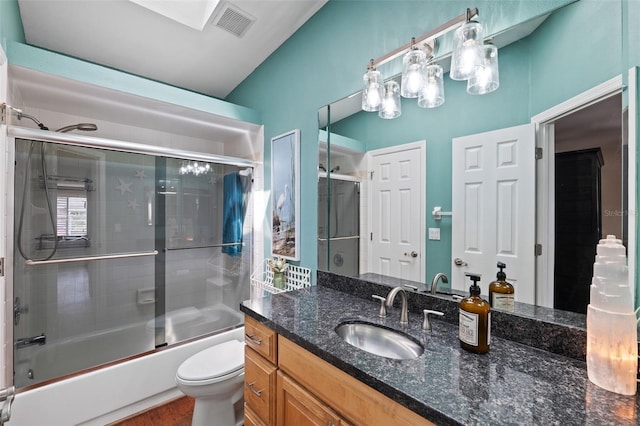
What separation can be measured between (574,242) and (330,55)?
1.62m

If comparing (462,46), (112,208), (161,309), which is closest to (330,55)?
(462,46)

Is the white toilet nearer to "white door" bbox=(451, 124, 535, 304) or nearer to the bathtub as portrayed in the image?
the bathtub

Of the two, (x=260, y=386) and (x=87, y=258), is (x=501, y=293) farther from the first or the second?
(x=87, y=258)

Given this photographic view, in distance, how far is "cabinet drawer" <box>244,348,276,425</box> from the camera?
3.68 ft

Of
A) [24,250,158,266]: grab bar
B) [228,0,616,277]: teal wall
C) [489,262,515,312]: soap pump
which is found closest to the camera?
[228,0,616,277]: teal wall

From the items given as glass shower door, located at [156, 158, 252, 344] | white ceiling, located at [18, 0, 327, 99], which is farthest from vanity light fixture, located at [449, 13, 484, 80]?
glass shower door, located at [156, 158, 252, 344]

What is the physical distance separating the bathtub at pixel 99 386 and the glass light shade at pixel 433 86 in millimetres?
2276

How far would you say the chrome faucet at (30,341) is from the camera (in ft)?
5.63

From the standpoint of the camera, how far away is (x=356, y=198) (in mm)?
1583

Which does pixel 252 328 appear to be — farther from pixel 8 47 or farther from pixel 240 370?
pixel 8 47

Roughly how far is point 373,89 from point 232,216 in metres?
1.84

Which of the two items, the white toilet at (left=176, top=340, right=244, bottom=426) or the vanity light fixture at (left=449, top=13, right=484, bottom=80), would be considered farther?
the white toilet at (left=176, top=340, right=244, bottom=426)

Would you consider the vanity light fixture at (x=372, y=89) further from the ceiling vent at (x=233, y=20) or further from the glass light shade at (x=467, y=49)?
the ceiling vent at (x=233, y=20)

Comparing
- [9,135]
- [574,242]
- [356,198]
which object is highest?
[9,135]
